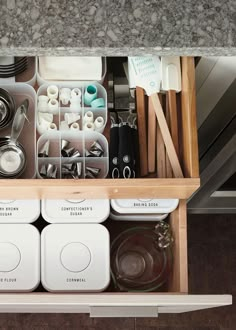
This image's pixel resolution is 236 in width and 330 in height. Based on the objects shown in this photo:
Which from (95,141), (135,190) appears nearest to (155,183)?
(135,190)

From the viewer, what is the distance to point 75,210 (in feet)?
3.66

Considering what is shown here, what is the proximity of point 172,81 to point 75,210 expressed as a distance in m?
0.31

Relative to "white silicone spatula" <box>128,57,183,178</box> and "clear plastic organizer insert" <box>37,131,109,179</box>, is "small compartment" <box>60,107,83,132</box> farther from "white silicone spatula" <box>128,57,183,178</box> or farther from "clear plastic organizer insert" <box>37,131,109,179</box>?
"white silicone spatula" <box>128,57,183,178</box>

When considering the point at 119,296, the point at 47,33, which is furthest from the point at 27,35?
the point at 119,296

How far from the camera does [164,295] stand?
977 millimetres

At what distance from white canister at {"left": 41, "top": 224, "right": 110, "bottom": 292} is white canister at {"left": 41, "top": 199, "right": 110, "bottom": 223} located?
0.01m

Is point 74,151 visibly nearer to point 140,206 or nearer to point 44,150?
point 44,150

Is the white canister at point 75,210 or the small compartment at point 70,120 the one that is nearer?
the small compartment at point 70,120

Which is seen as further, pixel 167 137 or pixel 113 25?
pixel 167 137

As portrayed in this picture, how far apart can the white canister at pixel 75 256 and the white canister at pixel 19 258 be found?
2 cm

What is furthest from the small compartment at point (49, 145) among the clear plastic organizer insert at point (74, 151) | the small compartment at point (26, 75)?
the small compartment at point (26, 75)

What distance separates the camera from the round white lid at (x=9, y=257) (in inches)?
43.6

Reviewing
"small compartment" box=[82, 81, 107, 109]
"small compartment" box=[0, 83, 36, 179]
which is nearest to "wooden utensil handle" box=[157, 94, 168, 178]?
"small compartment" box=[82, 81, 107, 109]

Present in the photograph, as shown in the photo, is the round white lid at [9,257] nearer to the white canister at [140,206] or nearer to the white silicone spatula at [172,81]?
the white canister at [140,206]
